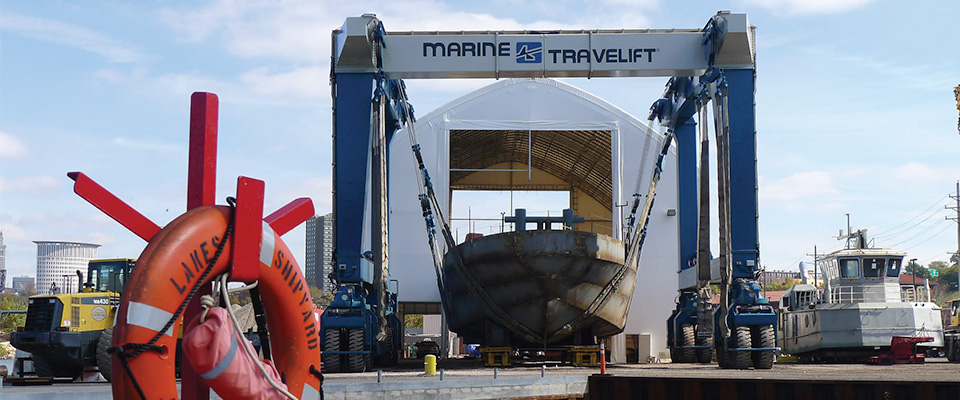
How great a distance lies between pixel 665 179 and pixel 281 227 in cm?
3197

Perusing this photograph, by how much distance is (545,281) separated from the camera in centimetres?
2361

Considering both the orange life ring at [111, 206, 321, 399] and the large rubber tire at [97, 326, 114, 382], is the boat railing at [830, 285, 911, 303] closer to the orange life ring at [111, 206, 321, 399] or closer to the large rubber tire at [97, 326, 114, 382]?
the large rubber tire at [97, 326, 114, 382]

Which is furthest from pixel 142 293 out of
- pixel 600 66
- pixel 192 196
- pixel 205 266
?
pixel 600 66

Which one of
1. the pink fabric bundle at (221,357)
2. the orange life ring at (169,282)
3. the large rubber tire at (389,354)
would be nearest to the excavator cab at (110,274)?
the large rubber tire at (389,354)

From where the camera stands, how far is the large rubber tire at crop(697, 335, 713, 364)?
26.5m

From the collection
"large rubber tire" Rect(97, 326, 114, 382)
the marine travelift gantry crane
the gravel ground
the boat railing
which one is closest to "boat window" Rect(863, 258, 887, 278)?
the boat railing

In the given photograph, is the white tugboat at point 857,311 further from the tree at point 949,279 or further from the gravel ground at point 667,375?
the tree at point 949,279

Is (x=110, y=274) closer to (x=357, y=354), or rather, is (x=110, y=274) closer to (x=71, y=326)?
(x=71, y=326)

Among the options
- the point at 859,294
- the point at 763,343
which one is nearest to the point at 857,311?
the point at 859,294

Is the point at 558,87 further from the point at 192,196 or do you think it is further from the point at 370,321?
the point at 192,196

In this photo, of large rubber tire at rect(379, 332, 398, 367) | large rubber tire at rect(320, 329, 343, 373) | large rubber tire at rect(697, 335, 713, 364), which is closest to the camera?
large rubber tire at rect(320, 329, 343, 373)

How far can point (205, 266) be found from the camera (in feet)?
25.7

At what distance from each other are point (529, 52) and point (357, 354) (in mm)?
8295

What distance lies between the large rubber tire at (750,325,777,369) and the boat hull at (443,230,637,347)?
160 inches
